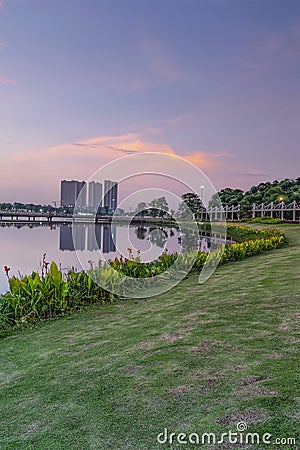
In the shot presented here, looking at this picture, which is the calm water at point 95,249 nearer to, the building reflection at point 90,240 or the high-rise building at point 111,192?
the building reflection at point 90,240

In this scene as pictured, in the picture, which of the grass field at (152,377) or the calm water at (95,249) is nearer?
the grass field at (152,377)

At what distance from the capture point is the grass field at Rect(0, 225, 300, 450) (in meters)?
1.83

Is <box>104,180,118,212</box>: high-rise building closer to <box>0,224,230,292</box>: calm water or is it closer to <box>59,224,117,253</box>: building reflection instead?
<box>0,224,230,292</box>: calm water

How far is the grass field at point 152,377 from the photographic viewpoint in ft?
6.02

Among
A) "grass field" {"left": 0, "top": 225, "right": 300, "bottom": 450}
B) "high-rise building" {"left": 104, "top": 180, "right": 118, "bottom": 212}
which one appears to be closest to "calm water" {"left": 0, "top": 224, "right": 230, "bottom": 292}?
"high-rise building" {"left": 104, "top": 180, "right": 118, "bottom": 212}

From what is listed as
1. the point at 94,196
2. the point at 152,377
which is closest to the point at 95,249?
the point at 94,196

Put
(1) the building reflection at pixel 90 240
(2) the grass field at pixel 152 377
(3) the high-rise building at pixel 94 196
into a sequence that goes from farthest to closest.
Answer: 1. (1) the building reflection at pixel 90 240
2. (3) the high-rise building at pixel 94 196
3. (2) the grass field at pixel 152 377

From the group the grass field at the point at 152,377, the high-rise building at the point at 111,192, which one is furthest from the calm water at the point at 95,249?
the grass field at the point at 152,377

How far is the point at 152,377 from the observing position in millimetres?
2402

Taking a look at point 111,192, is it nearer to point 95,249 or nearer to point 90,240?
point 95,249

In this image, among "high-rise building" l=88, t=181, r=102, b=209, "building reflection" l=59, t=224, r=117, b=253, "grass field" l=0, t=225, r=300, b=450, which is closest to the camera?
"grass field" l=0, t=225, r=300, b=450

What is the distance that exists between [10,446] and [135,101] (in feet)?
45.5

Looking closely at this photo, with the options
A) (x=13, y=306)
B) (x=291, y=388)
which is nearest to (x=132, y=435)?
(x=291, y=388)

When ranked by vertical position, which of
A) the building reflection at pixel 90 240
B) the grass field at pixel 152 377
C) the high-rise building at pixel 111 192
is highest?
the high-rise building at pixel 111 192
